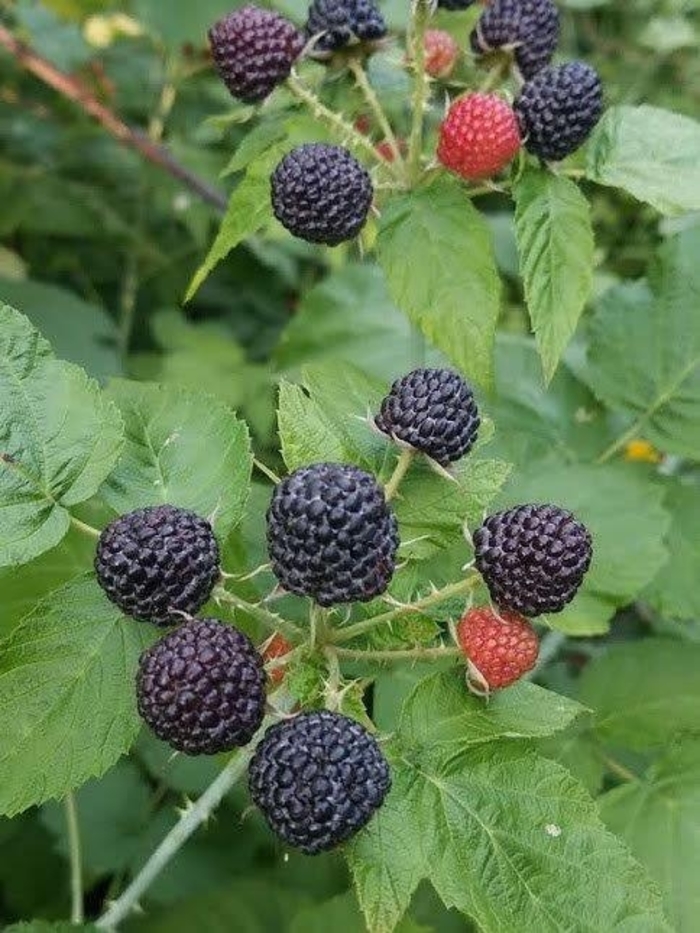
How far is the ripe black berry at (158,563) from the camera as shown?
105 centimetres

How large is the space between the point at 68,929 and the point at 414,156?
1.04 m

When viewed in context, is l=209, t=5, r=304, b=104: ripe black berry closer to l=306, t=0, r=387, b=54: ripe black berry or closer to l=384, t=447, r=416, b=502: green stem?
l=306, t=0, r=387, b=54: ripe black berry

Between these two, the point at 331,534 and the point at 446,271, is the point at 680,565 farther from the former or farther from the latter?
the point at 331,534

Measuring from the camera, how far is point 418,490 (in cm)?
124

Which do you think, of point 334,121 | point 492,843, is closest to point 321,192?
point 334,121

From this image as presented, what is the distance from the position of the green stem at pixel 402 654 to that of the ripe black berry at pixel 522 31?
823 millimetres

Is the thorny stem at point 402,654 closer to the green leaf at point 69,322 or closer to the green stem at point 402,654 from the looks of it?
the green stem at point 402,654

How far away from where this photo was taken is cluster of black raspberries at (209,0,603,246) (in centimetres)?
137

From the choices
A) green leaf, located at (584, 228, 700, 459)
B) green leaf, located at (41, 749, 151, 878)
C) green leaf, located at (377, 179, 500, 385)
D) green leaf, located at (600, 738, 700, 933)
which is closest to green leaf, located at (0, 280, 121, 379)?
green leaf, located at (41, 749, 151, 878)

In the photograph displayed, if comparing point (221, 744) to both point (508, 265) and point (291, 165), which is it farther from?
point (508, 265)

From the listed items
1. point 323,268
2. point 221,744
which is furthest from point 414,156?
point 323,268

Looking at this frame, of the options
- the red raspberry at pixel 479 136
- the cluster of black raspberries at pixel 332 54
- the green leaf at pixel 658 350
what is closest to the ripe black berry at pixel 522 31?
the cluster of black raspberries at pixel 332 54

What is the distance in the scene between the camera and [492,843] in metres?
1.10

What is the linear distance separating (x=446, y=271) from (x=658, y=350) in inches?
23.2
